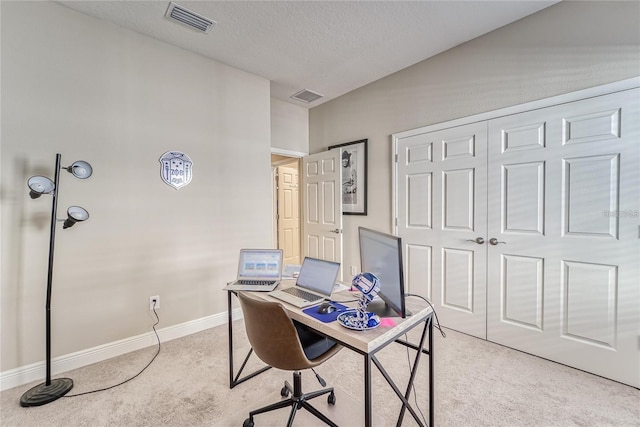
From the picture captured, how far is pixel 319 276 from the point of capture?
5.52 feet

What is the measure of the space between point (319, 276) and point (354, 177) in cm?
216

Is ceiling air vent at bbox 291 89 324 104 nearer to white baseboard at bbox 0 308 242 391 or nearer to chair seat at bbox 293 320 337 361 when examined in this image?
white baseboard at bbox 0 308 242 391

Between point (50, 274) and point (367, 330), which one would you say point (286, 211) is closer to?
point (50, 274)

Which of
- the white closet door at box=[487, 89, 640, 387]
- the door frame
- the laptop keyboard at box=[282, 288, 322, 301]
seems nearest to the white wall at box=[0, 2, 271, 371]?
the door frame

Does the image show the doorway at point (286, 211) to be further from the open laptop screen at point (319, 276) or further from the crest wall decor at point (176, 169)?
the open laptop screen at point (319, 276)

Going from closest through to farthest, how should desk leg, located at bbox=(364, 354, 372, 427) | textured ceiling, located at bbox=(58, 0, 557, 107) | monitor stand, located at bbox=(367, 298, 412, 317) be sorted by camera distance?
desk leg, located at bbox=(364, 354, 372, 427) < monitor stand, located at bbox=(367, 298, 412, 317) < textured ceiling, located at bbox=(58, 0, 557, 107)

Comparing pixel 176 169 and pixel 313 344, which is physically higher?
pixel 176 169

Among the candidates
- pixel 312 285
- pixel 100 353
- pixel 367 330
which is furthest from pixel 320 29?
pixel 100 353

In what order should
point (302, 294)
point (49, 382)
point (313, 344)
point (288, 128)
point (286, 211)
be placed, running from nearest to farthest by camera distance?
point (313, 344)
point (302, 294)
point (49, 382)
point (288, 128)
point (286, 211)

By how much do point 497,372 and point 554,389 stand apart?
12.6 inches

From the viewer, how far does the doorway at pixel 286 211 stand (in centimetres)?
518

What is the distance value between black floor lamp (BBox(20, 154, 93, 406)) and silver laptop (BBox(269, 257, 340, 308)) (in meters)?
1.48

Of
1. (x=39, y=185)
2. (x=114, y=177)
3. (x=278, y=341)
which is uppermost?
(x=114, y=177)

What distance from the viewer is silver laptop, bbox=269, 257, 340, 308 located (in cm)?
156
